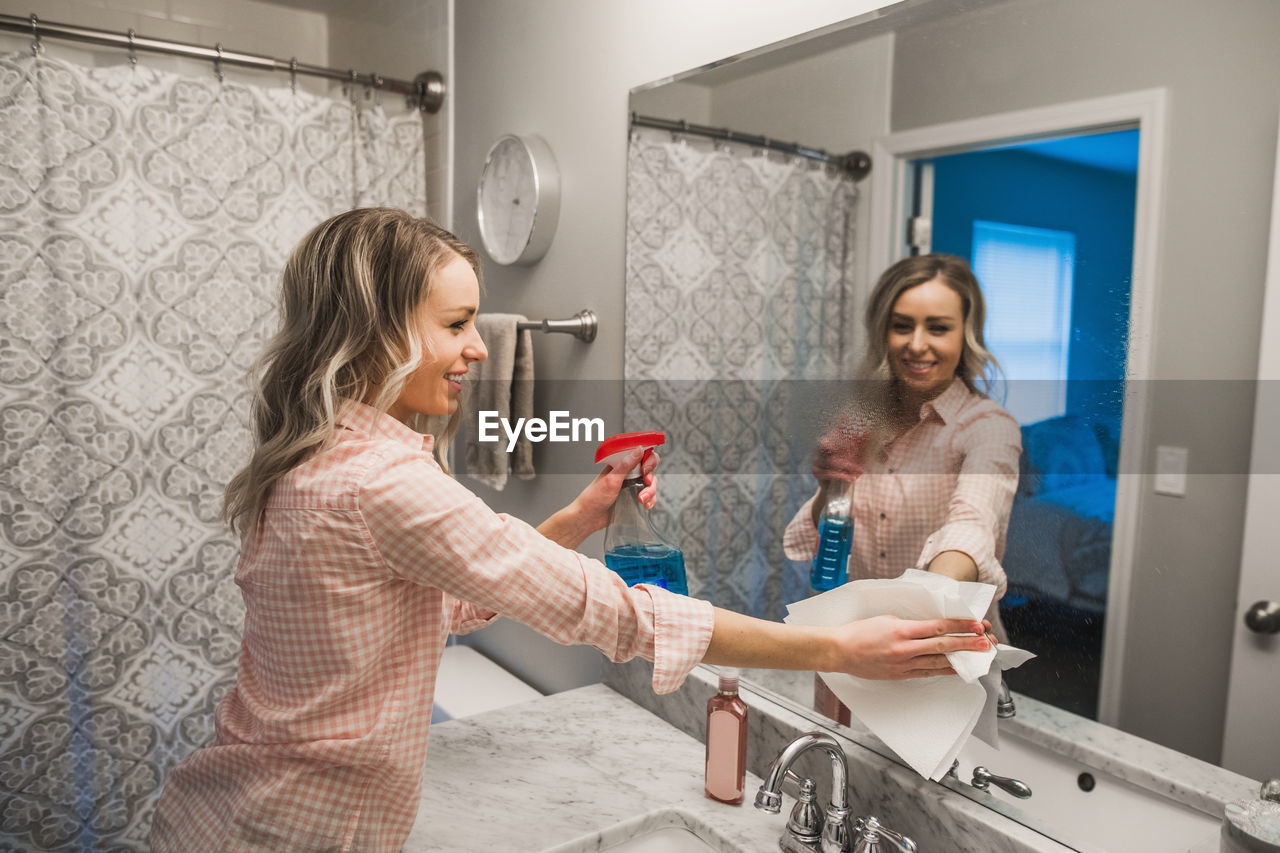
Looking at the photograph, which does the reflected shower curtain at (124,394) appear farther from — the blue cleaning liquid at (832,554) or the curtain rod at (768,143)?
the blue cleaning liquid at (832,554)

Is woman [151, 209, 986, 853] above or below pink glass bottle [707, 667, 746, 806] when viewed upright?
above

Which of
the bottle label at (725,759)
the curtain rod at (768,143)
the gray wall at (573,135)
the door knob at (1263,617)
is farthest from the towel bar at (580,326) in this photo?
the door knob at (1263,617)

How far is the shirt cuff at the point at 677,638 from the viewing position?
2.69ft

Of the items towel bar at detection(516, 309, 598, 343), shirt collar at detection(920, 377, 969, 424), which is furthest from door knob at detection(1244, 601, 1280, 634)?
towel bar at detection(516, 309, 598, 343)

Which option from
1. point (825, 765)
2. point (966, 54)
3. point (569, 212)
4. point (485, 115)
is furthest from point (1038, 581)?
point (485, 115)

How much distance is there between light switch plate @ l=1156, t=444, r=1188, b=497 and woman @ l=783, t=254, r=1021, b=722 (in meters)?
0.14

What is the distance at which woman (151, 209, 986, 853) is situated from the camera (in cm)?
82

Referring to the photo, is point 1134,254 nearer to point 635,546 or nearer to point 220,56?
point 635,546

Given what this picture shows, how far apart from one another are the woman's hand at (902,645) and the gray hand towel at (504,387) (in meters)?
0.93

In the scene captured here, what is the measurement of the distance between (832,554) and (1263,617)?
0.46 meters

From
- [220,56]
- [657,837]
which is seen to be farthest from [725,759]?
[220,56]

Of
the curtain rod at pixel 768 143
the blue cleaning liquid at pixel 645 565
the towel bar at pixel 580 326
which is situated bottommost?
the blue cleaning liquid at pixel 645 565

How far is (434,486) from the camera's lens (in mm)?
827

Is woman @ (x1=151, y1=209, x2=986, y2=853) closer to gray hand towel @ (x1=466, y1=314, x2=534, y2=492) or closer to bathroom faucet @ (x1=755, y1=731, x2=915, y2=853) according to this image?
bathroom faucet @ (x1=755, y1=731, x2=915, y2=853)
